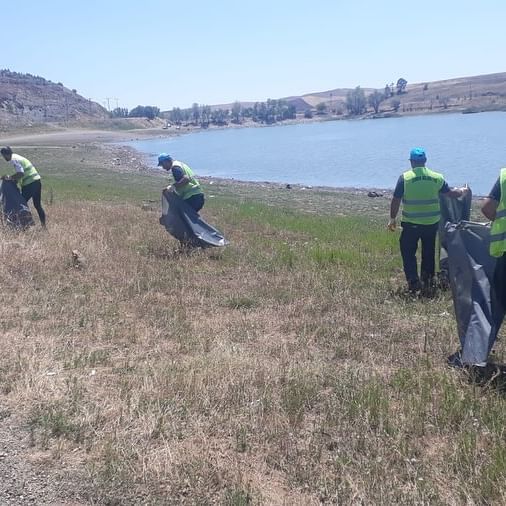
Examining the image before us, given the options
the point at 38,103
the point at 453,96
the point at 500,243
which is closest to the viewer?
the point at 500,243

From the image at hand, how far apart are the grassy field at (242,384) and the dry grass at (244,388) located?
0.01 metres

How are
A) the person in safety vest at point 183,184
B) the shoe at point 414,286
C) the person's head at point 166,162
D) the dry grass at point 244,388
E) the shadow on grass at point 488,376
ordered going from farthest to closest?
the person in safety vest at point 183,184, the person's head at point 166,162, the shoe at point 414,286, the shadow on grass at point 488,376, the dry grass at point 244,388

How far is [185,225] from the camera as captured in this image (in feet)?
37.9

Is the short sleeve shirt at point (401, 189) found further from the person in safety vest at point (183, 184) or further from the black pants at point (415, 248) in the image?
the person in safety vest at point (183, 184)

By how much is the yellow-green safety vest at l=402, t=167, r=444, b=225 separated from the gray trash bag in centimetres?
201

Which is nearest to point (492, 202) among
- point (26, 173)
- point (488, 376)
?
point (488, 376)

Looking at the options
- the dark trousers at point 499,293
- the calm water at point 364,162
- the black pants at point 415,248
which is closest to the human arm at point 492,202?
the dark trousers at point 499,293

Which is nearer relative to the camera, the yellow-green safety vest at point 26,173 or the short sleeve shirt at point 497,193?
the short sleeve shirt at point 497,193

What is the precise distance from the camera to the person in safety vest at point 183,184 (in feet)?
38.1

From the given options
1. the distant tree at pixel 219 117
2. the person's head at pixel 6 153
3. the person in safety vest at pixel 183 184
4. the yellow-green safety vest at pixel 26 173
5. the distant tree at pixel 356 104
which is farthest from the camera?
the distant tree at pixel 219 117

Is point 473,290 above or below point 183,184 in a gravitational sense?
below

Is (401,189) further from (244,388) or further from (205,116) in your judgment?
(205,116)

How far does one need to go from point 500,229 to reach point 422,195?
9.47ft

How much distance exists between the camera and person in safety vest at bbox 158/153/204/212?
11617 millimetres
